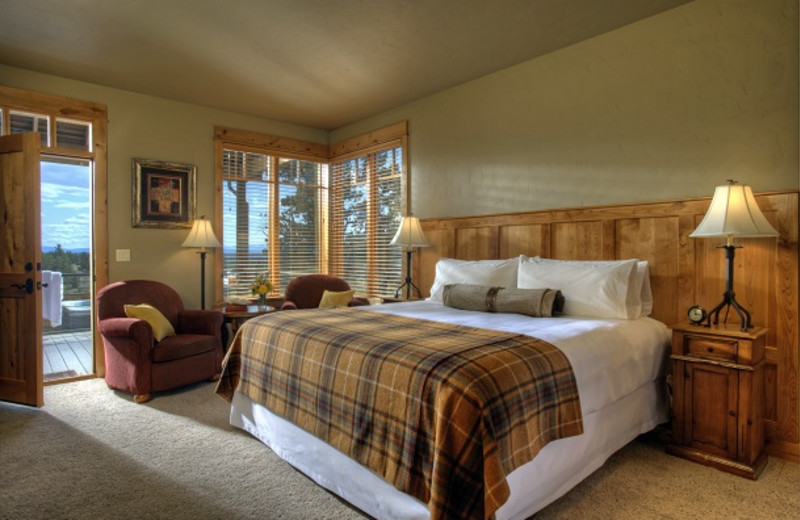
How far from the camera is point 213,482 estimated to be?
7.48ft

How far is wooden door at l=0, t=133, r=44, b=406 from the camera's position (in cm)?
343

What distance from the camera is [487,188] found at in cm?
413

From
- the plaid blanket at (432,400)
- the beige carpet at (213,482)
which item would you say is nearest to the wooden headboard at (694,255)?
the beige carpet at (213,482)

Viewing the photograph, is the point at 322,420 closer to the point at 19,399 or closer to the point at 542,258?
the point at 542,258

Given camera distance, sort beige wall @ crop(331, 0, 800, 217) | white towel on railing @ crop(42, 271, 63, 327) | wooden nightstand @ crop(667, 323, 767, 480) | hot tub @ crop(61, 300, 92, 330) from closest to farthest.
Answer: wooden nightstand @ crop(667, 323, 767, 480) → beige wall @ crop(331, 0, 800, 217) → white towel on railing @ crop(42, 271, 63, 327) → hot tub @ crop(61, 300, 92, 330)

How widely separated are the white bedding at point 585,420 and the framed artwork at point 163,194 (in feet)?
8.78

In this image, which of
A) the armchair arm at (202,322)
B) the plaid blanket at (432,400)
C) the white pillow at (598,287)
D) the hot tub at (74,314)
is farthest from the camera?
the hot tub at (74,314)

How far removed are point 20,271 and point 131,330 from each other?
1.00 metres

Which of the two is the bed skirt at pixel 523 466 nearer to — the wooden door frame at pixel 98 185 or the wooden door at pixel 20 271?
the wooden door at pixel 20 271

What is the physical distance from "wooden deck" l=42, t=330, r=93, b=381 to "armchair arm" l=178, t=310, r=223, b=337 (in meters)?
1.19

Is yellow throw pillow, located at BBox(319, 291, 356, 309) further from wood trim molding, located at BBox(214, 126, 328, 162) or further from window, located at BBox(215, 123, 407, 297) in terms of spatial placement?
wood trim molding, located at BBox(214, 126, 328, 162)

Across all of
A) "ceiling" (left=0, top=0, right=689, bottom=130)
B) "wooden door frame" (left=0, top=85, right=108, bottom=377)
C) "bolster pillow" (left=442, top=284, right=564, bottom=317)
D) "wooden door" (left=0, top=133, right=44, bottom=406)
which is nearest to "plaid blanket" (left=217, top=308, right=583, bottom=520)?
"bolster pillow" (left=442, top=284, right=564, bottom=317)

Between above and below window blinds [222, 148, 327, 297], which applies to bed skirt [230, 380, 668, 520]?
below

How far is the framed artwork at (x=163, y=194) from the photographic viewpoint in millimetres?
4512
